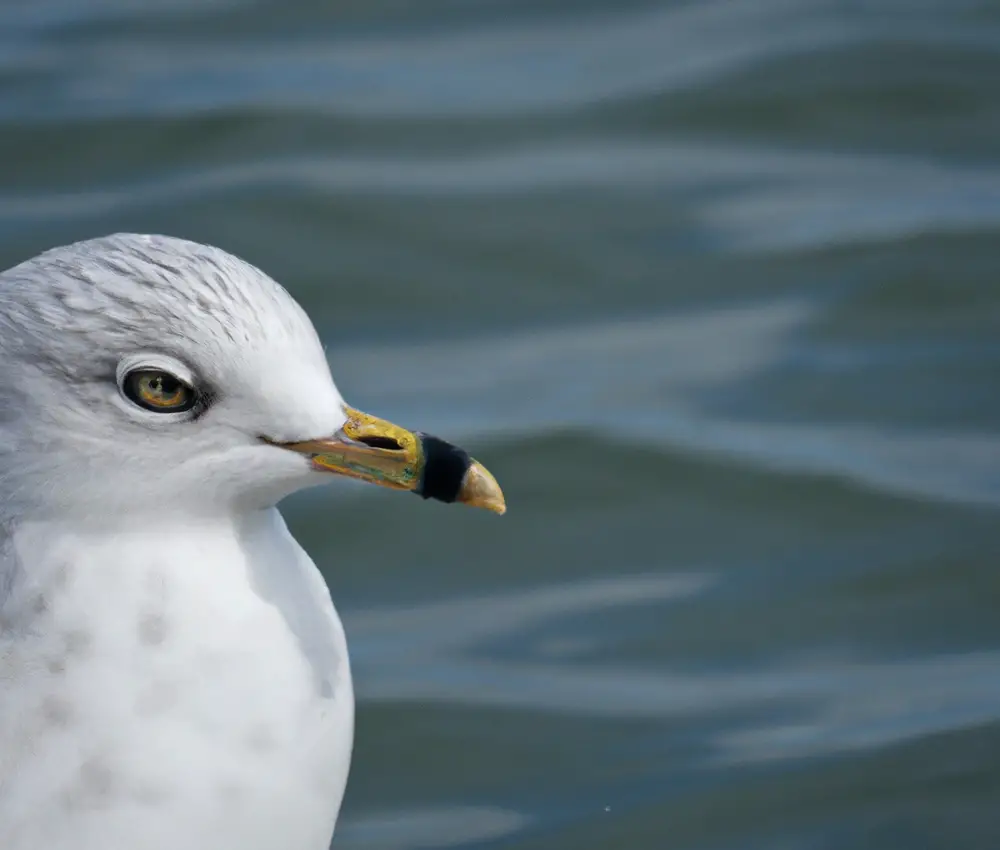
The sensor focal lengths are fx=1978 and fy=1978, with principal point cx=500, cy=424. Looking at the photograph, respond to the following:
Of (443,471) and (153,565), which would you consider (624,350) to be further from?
(153,565)

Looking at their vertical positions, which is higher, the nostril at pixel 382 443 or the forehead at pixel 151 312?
the forehead at pixel 151 312

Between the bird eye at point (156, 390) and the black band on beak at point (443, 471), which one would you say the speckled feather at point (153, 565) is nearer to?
the bird eye at point (156, 390)

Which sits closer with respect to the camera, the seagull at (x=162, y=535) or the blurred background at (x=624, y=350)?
the seagull at (x=162, y=535)

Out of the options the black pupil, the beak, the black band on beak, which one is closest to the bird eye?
the black pupil

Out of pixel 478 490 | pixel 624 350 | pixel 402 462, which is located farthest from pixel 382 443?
pixel 624 350

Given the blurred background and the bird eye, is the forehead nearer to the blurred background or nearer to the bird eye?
the bird eye

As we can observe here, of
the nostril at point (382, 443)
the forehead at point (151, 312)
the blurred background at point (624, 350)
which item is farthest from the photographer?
the blurred background at point (624, 350)

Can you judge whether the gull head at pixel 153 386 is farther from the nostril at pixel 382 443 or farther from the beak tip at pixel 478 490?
the beak tip at pixel 478 490

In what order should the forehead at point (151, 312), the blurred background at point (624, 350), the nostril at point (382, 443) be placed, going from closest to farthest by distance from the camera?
the forehead at point (151, 312), the nostril at point (382, 443), the blurred background at point (624, 350)

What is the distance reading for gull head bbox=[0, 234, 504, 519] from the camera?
279 centimetres

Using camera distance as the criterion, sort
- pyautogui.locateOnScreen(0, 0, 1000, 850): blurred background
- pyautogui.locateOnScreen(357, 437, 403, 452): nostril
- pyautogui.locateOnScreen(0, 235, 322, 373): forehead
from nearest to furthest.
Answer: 1. pyautogui.locateOnScreen(0, 235, 322, 373): forehead
2. pyautogui.locateOnScreen(357, 437, 403, 452): nostril
3. pyautogui.locateOnScreen(0, 0, 1000, 850): blurred background

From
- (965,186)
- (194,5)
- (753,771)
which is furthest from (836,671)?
(194,5)

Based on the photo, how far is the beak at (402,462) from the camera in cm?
287

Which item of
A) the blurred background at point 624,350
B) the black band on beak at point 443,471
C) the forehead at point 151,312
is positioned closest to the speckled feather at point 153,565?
the forehead at point 151,312
